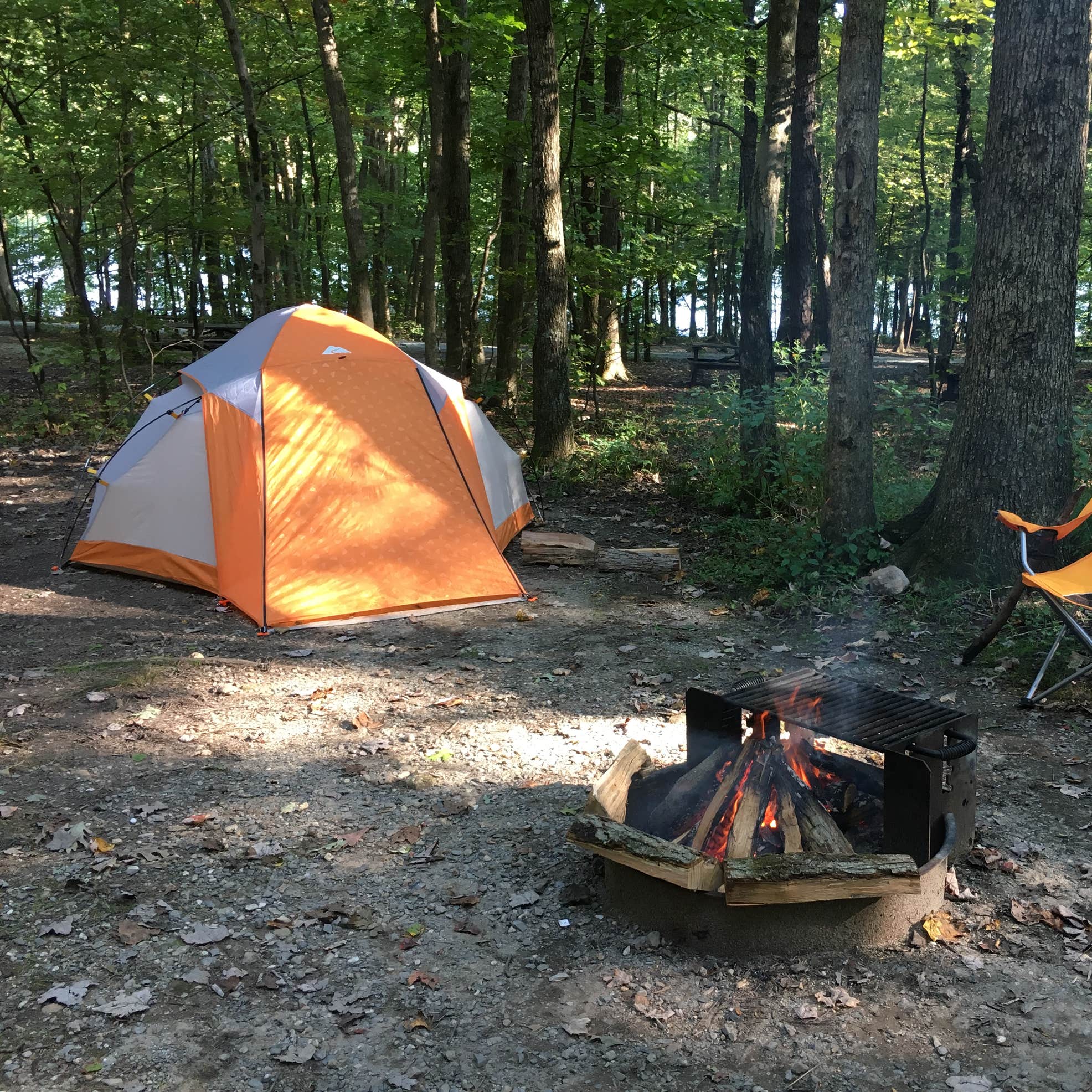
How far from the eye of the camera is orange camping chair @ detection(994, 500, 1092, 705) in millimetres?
4438

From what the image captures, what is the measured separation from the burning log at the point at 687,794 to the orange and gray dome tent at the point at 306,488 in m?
3.54

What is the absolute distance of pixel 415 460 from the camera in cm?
706

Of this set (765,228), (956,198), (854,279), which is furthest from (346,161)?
(956,198)

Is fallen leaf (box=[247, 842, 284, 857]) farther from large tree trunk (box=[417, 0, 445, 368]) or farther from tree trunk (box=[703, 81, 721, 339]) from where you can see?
tree trunk (box=[703, 81, 721, 339])

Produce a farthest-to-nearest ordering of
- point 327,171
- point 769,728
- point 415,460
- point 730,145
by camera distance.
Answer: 1. point 730,145
2. point 327,171
3. point 415,460
4. point 769,728

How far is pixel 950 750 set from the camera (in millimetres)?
2924

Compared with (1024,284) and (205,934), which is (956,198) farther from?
(205,934)

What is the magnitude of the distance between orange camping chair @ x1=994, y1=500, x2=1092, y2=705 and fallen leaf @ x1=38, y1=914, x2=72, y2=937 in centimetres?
427

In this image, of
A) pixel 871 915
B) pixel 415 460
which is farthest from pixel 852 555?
pixel 871 915

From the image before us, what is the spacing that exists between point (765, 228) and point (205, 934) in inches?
305

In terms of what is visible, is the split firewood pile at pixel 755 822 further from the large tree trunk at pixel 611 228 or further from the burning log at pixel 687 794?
the large tree trunk at pixel 611 228

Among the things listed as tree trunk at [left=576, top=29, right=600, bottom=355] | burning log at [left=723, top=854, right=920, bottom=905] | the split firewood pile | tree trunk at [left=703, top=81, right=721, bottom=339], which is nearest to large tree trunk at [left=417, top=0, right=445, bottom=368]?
tree trunk at [left=576, top=29, right=600, bottom=355]

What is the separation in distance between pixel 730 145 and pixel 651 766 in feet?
110

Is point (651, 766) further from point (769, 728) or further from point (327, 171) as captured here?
point (327, 171)
